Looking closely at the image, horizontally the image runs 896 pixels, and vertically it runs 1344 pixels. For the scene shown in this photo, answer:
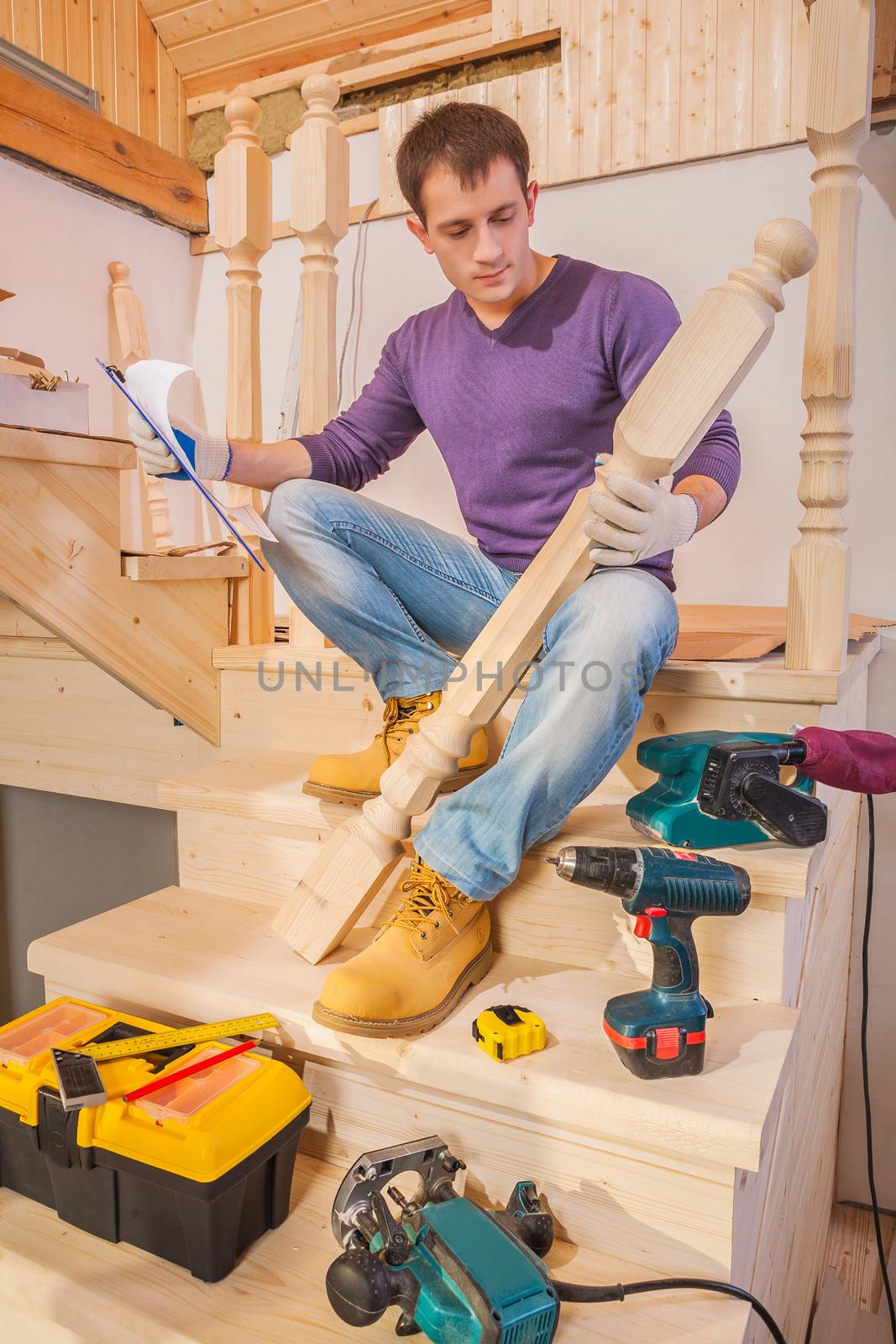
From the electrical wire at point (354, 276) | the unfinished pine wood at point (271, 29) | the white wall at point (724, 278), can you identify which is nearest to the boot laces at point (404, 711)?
the white wall at point (724, 278)

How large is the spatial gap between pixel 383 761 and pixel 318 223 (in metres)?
0.86

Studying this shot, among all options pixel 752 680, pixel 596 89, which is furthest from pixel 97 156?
pixel 752 680

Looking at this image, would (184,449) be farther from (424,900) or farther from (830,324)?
(830,324)

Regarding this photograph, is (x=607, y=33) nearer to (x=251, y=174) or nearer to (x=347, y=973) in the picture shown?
(x=251, y=174)

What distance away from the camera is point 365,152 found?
2.89 m

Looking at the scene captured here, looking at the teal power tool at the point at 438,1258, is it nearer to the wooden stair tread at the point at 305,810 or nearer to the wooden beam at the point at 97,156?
the wooden stair tread at the point at 305,810

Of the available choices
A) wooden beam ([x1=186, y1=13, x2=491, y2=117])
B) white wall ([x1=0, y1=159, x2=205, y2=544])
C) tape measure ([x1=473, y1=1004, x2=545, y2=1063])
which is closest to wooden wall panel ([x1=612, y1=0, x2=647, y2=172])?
wooden beam ([x1=186, y1=13, x2=491, y2=117])

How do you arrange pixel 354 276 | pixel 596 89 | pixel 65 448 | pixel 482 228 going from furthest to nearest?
pixel 354 276 < pixel 596 89 < pixel 65 448 < pixel 482 228

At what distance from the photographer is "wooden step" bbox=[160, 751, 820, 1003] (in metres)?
0.97

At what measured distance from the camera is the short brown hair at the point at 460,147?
114 cm

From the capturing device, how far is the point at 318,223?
1419 millimetres

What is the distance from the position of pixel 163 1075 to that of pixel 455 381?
0.99 meters

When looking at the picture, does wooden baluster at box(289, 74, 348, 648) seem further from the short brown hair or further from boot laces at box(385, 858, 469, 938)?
boot laces at box(385, 858, 469, 938)

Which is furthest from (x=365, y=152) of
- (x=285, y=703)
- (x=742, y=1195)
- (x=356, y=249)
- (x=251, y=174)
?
(x=742, y=1195)
